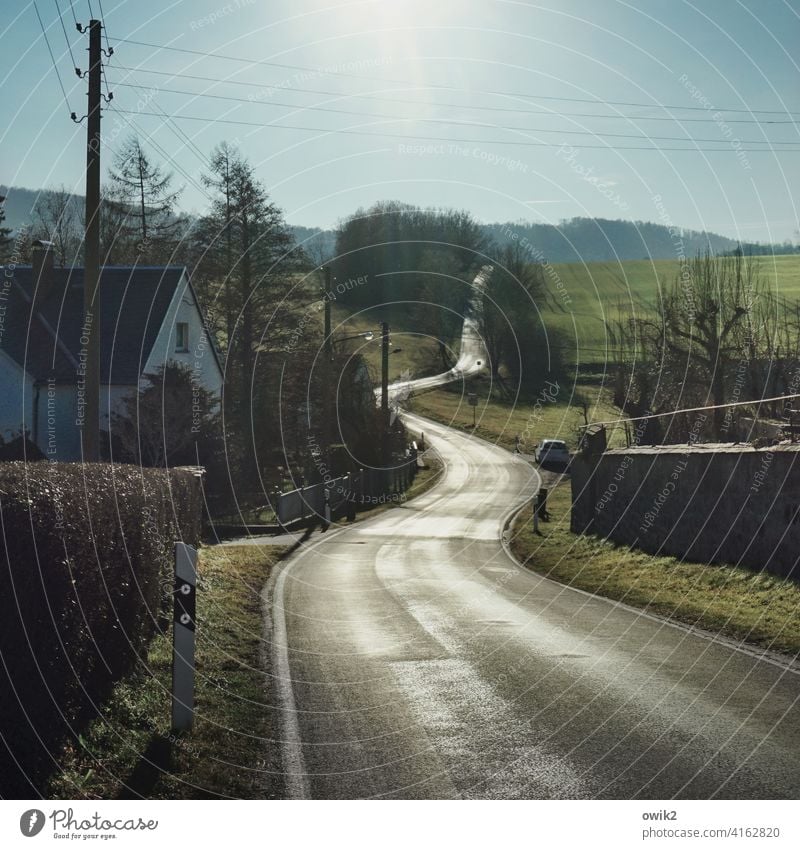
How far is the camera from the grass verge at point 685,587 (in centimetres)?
1368

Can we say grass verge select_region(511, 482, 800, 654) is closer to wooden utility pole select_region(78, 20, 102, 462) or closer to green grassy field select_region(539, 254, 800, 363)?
wooden utility pole select_region(78, 20, 102, 462)

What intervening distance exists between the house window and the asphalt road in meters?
24.6

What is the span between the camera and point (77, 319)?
4194cm

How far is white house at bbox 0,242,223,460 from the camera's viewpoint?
123 feet

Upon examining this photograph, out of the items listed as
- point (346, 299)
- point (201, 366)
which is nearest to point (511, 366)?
point (346, 299)

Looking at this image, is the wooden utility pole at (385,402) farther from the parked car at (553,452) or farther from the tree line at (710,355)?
the parked car at (553,452)

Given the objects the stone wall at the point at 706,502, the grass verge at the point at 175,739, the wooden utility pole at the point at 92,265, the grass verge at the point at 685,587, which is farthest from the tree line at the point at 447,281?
the grass verge at the point at 175,739

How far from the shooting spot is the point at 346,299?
7644 centimetres

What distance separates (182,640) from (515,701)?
2942mm

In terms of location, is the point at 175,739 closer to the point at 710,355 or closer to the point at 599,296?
the point at 710,355

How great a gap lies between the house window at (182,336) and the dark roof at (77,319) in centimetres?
146

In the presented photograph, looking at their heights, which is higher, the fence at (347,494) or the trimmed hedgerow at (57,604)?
the trimmed hedgerow at (57,604)

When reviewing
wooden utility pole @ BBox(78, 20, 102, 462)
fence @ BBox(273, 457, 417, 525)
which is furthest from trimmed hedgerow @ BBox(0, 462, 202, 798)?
fence @ BBox(273, 457, 417, 525)

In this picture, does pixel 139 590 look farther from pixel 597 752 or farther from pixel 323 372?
pixel 323 372
